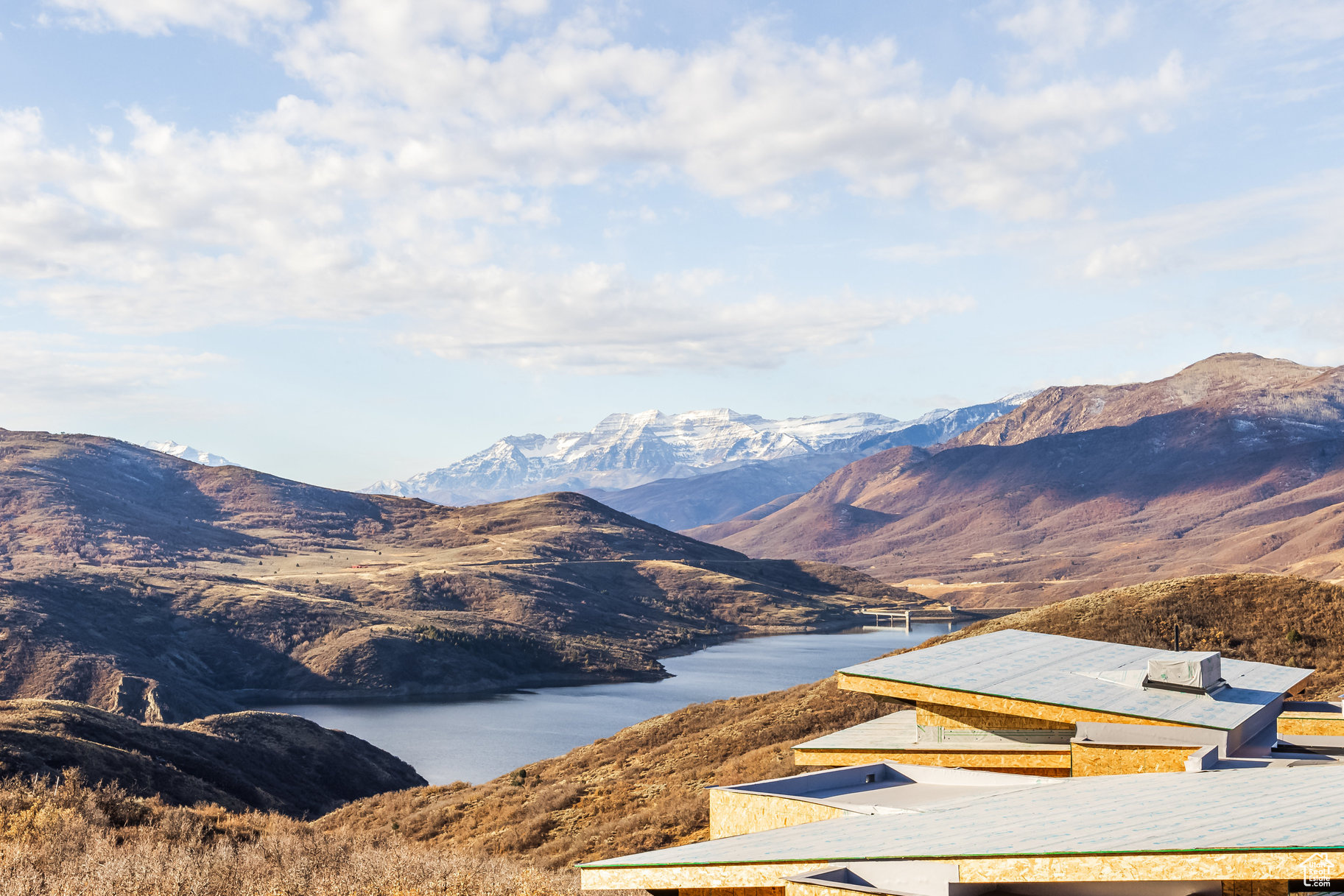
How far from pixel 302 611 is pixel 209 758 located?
8368cm

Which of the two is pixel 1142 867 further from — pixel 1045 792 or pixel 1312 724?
pixel 1312 724

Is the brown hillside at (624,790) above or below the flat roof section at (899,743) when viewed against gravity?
below

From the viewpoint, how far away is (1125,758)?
56.6 feet

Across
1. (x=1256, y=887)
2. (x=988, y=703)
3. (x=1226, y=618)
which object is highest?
(x=1226, y=618)

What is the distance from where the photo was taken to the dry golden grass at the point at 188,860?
50.0 feet

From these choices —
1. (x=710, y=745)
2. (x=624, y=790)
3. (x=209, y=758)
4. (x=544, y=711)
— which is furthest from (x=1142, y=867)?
(x=544, y=711)

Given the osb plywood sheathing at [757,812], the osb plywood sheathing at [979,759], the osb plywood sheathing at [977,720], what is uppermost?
the osb plywood sheathing at [977,720]

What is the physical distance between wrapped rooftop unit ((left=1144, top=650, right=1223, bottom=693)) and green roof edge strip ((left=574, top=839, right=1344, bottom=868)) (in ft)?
38.9

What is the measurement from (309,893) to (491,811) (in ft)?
72.2

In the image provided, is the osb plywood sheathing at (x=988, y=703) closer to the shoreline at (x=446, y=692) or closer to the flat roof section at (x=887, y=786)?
the flat roof section at (x=887, y=786)

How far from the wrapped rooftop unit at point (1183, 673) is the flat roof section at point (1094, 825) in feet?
22.6

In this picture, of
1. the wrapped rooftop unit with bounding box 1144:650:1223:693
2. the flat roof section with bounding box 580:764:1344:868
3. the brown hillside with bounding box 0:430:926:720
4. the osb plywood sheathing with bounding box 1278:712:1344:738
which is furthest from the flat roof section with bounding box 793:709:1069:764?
the brown hillside with bounding box 0:430:926:720

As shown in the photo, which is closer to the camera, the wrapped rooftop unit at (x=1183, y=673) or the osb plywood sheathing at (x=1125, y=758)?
the osb plywood sheathing at (x=1125, y=758)

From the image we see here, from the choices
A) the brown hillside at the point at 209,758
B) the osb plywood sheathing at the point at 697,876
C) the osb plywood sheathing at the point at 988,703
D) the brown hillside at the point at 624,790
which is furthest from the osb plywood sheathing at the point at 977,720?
the brown hillside at the point at 209,758
